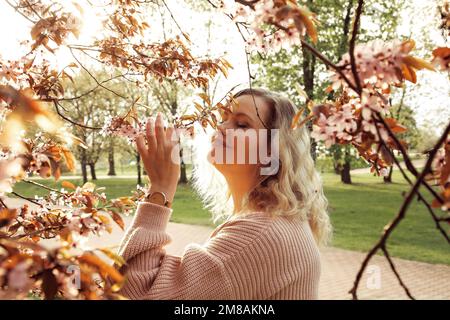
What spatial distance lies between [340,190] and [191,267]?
1965cm

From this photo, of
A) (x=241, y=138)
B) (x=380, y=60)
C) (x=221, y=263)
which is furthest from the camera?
(x=241, y=138)

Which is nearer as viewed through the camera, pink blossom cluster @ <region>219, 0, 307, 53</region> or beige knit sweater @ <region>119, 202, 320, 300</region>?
pink blossom cluster @ <region>219, 0, 307, 53</region>

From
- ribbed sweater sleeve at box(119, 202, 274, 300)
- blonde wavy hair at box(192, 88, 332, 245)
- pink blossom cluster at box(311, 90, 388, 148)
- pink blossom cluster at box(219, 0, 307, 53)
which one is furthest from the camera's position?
blonde wavy hair at box(192, 88, 332, 245)

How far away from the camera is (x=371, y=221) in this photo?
40.4ft

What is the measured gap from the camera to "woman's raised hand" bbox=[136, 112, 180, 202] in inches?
65.6

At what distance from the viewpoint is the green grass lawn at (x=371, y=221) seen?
891cm

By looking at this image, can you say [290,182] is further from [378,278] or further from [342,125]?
[378,278]

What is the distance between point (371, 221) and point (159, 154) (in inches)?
453

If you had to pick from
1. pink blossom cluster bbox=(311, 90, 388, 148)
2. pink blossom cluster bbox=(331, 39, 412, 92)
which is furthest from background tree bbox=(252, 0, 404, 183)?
pink blossom cluster bbox=(331, 39, 412, 92)

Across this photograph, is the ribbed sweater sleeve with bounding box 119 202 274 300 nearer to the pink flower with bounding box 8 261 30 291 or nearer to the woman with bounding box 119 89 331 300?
the woman with bounding box 119 89 331 300

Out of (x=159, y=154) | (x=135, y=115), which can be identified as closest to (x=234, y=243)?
(x=159, y=154)

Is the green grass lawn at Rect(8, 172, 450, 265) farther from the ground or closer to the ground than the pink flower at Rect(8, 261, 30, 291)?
closer to the ground

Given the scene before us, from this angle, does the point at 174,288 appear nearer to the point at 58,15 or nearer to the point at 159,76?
the point at 58,15

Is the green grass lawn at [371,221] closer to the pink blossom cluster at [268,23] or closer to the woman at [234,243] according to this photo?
the woman at [234,243]
